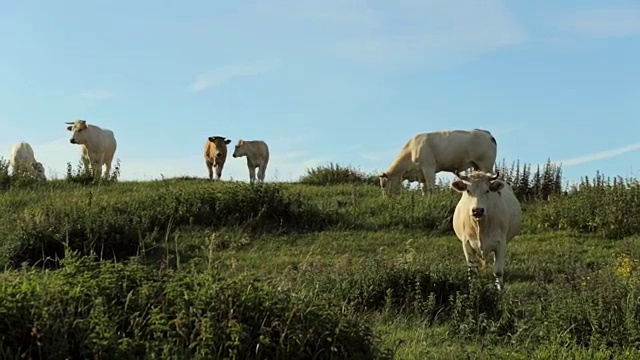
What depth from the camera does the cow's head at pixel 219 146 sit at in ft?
92.7

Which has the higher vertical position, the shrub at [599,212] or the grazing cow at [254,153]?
the grazing cow at [254,153]

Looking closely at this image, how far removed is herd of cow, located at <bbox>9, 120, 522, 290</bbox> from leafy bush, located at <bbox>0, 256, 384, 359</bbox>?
13.0 feet

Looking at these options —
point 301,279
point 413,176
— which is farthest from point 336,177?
point 301,279

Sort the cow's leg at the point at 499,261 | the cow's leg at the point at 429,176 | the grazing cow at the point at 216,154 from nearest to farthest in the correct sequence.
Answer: the cow's leg at the point at 499,261 < the cow's leg at the point at 429,176 < the grazing cow at the point at 216,154

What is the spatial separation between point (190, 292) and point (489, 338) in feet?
8.76

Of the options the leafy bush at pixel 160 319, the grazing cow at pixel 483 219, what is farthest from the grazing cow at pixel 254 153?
the leafy bush at pixel 160 319

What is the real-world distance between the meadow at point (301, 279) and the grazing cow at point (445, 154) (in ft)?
8.83

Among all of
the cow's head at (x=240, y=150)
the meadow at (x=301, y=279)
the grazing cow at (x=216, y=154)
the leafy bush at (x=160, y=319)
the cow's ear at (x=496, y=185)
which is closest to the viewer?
the leafy bush at (x=160, y=319)

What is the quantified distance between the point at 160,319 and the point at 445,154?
1619cm

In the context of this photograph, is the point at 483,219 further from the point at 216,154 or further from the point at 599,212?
the point at 216,154

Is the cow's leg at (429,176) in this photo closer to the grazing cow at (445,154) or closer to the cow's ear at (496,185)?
the grazing cow at (445,154)

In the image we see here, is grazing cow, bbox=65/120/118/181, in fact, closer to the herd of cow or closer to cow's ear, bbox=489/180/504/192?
the herd of cow

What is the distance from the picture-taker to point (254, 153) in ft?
97.0

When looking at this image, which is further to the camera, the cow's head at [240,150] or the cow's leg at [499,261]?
→ the cow's head at [240,150]
